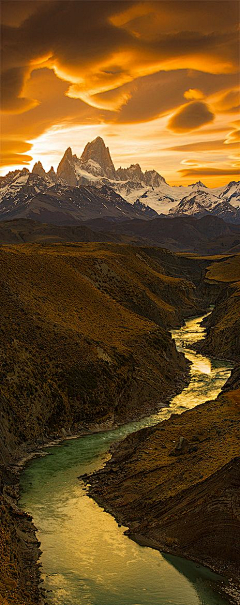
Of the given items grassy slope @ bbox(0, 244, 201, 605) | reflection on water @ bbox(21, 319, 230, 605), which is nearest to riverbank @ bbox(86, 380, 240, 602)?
reflection on water @ bbox(21, 319, 230, 605)

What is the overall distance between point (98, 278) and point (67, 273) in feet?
50.1

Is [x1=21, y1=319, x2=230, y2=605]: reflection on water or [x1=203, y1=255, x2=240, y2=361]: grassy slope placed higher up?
[x1=203, y1=255, x2=240, y2=361]: grassy slope

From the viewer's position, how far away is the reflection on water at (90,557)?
1371 inches

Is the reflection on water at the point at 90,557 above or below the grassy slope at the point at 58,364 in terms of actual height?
below

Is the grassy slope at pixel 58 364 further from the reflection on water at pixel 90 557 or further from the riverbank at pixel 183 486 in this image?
the riverbank at pixel 183 486

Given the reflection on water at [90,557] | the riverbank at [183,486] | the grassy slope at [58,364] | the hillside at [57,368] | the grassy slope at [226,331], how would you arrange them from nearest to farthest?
the reflection on water at [90,557] < the riverbank at [183,486] < the hillside at [57,368] < the grassy slope at [58,364] < the grassy slope at [226,331]

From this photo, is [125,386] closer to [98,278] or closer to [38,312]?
[38,312]

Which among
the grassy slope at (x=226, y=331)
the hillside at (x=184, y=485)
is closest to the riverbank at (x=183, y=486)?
the hillside at (x=184, y=485)

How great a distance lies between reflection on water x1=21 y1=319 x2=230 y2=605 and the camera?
34812mm

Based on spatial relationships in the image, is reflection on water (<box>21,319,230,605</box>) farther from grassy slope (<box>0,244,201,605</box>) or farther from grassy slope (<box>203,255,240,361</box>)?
grassy slope (<box>203,255,240,361</box>)

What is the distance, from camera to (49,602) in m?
33.8

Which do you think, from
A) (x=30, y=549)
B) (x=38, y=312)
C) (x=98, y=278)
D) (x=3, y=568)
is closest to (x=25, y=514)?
(x=30, y=549)

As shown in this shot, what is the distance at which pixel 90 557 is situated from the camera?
38438mm

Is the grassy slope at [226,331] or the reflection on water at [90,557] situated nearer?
the reflection on water at [90,557]
